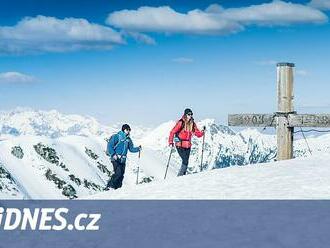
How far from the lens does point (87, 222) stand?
36.4 feet

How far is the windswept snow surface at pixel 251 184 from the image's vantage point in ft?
38.5

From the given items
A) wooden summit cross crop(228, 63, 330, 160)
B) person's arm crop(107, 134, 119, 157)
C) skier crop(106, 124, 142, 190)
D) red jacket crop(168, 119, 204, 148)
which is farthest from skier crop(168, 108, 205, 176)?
wooden summit cross crop(228, 63, 330, 160)

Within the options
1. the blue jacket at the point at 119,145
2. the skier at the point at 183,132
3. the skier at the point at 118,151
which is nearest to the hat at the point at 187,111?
the skier at the point at 183,132

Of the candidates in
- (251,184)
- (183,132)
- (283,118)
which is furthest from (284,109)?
(251,184)

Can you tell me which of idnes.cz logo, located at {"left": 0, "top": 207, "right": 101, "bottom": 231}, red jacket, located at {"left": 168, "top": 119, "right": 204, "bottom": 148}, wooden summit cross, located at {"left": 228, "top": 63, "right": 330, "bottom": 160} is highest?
wooden summit cross, located at {"left": 228, "top": 63, "right": 330, "bottom": 160}

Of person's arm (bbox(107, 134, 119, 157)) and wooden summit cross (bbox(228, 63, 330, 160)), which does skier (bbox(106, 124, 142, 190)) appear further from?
wooden summit cross (bbox(228, 63, 330, 160))

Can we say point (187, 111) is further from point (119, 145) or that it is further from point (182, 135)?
point (119, 145)

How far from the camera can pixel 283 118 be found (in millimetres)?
15922

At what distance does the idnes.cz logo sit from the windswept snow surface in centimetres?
155

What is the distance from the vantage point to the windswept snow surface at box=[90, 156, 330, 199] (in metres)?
11.7

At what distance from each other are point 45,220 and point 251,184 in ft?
14.6

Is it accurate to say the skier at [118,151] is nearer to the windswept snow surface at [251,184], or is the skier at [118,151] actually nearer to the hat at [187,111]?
the hat at [187,111]

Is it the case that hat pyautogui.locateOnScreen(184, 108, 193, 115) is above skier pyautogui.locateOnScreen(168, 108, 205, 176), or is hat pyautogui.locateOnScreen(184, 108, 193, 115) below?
above

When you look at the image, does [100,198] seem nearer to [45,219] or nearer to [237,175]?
[45,219]
